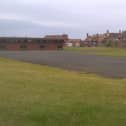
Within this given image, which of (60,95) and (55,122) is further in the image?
(60,95)

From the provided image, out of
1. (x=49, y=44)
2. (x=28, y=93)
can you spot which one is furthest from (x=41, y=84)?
(x=49, y=44)

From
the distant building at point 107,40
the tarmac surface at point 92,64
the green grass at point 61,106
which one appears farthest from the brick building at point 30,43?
the green grass at point 61,106

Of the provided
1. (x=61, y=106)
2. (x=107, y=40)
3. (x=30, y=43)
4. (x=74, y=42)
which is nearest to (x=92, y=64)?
(x=61, y=106)

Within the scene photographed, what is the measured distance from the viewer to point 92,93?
444 inches

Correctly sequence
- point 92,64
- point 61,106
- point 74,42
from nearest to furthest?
point 61,106 → point 92,64 → point 74,42

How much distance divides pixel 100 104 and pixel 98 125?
1.95m

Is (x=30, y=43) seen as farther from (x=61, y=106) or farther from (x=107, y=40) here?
(x=61, y=106)

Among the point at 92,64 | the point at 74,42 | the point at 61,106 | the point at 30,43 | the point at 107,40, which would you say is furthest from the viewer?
the point at 74,42

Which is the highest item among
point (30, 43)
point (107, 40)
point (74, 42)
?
point (30, 43)

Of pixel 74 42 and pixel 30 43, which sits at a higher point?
pixel 30 43

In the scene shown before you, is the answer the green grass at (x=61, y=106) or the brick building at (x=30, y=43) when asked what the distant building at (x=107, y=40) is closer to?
the brick building at (x=30, y=43)

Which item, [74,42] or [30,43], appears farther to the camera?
[74,42]

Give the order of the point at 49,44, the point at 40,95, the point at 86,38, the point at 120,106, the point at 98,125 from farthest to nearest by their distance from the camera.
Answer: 1. the point at 86,38
2. the point at 49,44
3. the point at 40,95
4. the point at 120,106
5. the point at 98,125

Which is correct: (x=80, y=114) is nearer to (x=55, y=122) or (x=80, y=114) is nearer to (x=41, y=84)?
(x=55, y=122)
